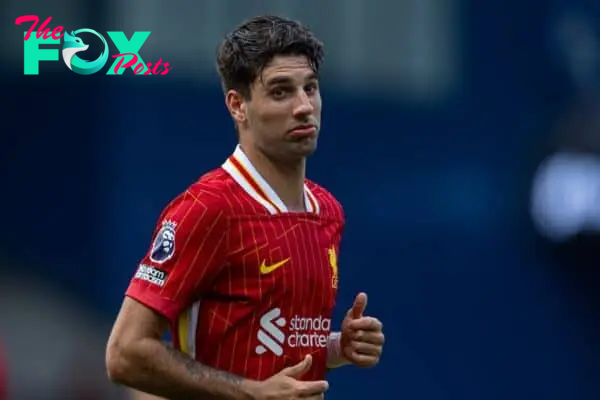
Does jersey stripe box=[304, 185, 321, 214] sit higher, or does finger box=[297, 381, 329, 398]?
jersey stripe box=[304, 185, 321, 214]

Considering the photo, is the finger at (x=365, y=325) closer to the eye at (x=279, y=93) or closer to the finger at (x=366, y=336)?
the finger at (x=366, y=336)

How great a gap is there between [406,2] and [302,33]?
7390 millimetres

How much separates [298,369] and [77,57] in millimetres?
6650

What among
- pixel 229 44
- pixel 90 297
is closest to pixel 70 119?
pixel 90 297

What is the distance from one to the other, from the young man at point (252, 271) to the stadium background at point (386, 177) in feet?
20.4

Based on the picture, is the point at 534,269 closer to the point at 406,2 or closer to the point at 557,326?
the point at 557,326

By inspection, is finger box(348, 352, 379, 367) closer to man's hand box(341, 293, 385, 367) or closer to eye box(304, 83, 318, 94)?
man's hand box(341, 293, 385, 367)

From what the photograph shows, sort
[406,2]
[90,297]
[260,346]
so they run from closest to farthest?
[260,346] < [90,297] < [406,2]

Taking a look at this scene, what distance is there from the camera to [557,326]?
1249 centimetres

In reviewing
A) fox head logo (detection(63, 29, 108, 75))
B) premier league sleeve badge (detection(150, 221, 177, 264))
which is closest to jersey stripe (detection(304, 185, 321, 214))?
premier league sleeve badge (detection(150, 221, 177, 264))

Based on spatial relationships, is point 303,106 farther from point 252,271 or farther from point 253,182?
point 252,271

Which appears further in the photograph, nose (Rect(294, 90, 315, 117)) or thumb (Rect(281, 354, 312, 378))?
nose (Rect(294, 90, 315, 117))

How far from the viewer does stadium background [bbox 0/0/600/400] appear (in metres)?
11.3

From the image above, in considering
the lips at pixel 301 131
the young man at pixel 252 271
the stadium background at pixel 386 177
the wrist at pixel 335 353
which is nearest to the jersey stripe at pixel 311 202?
the young man at pixel 252 271
